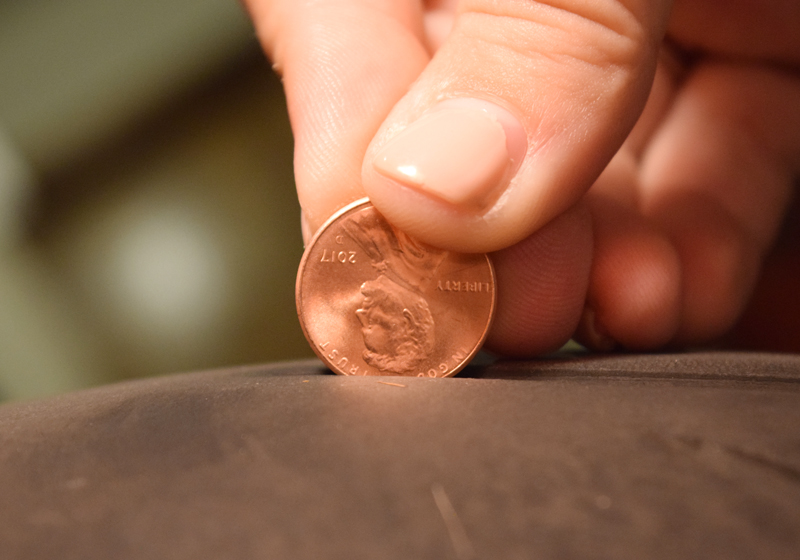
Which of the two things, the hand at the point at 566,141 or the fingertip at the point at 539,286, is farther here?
the fingertip at the point at 539,286

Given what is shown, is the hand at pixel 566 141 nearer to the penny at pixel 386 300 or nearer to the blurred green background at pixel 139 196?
the penny at pixel 386 300

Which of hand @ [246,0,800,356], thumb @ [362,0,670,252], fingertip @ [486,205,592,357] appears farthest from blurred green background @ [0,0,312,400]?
thumb @ [362,0,670,252]

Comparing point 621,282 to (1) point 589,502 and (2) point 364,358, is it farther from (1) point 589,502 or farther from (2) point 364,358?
(1) point 589,502

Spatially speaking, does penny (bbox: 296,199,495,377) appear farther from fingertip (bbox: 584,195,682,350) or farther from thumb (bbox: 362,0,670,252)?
fingertip (bbox: 584,195,682,350)

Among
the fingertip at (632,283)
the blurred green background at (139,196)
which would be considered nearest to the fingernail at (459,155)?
the fingertip at (632,283)

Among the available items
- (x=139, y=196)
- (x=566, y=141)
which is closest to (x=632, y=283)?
(x=566, y=141)

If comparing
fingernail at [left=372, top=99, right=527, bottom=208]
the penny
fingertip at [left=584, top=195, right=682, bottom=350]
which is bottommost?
fingertip at [left=584, top=195, right=682, bottom=350]

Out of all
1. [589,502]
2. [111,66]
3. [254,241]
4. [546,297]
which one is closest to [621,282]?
[546,297]

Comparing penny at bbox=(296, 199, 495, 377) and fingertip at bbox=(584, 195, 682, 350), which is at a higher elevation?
penny at bbox=(296, 199, 495, 377)
